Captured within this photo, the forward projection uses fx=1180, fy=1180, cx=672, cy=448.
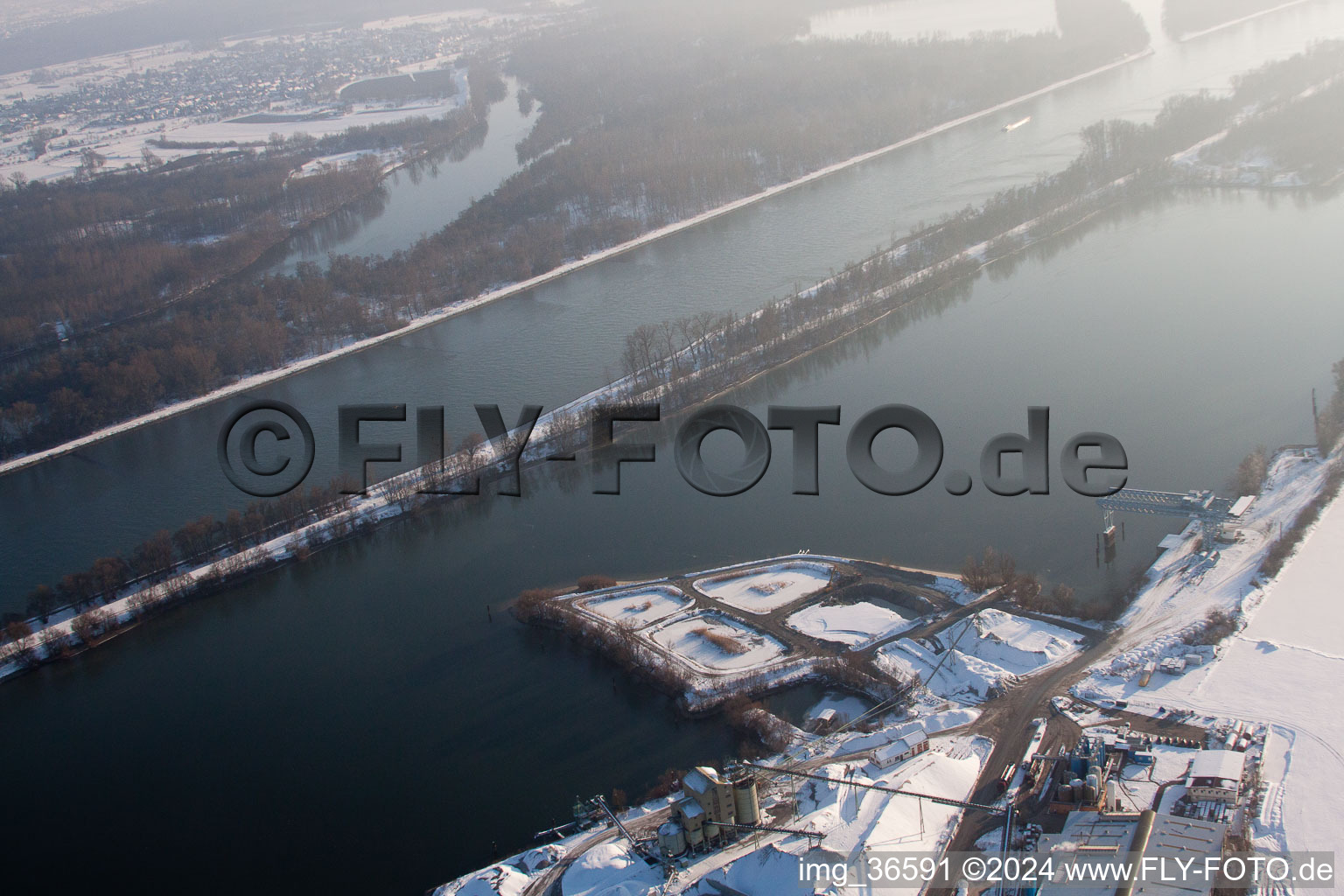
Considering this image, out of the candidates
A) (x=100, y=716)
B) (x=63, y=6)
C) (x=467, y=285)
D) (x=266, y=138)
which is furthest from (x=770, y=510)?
(x=63, y=6)

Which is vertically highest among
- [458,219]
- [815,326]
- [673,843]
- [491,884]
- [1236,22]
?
[1236,22]

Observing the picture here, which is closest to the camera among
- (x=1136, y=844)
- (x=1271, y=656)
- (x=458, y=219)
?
(x=1136, y=844)

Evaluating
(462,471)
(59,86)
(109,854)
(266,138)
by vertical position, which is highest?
(59,86)

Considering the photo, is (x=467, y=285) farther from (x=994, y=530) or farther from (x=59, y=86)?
(x=59, y=86)

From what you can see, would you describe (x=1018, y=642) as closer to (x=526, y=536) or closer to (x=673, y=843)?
(x=673, y=843)

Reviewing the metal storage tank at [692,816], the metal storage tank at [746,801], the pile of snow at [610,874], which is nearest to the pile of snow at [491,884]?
the pile of snow at [610,874]

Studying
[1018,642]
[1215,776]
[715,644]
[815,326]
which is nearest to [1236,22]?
[815,326]

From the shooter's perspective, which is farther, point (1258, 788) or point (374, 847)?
point (374, 847)

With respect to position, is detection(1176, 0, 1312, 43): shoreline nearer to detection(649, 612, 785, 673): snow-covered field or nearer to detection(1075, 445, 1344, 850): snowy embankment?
detection(1075, 445, 1344, 850): snowy embankment
